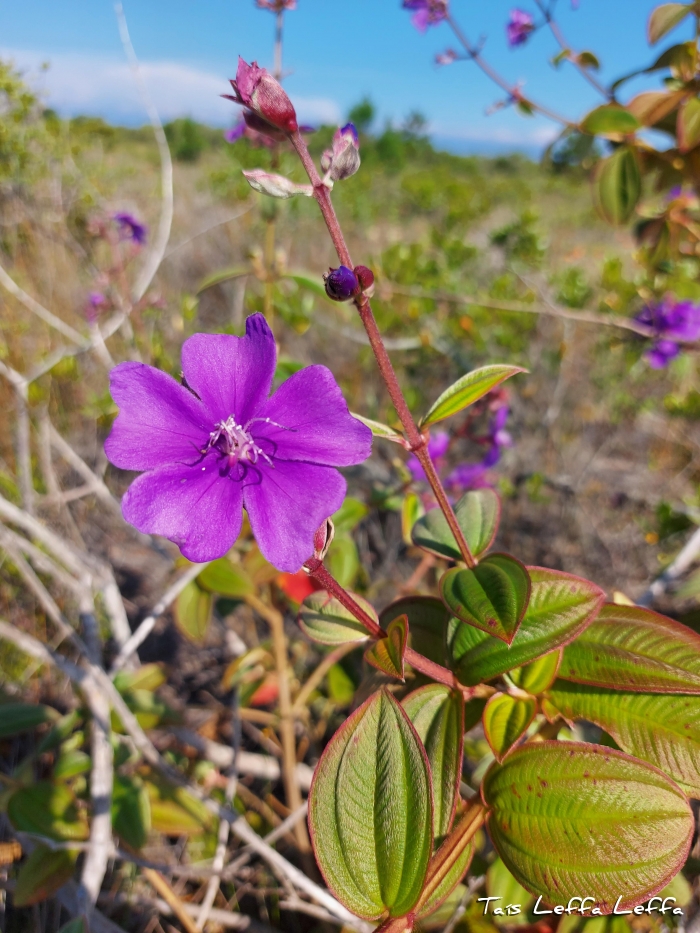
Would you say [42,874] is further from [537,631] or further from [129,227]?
[129,227]

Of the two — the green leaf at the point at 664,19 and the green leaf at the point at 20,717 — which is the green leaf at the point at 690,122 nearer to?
the green leaf at the point at 664,19

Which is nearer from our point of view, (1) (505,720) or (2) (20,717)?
(1) (505,720)

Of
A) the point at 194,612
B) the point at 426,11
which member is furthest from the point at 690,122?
the point at 194,612

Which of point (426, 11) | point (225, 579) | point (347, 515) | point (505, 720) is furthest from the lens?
point (426, 11)

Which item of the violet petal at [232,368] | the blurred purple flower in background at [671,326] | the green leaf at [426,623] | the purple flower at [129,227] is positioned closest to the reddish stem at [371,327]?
the violet petal at [232,368]

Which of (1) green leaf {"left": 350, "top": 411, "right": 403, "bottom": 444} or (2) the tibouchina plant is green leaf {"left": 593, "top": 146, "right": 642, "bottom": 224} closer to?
(2) the tibouchina plant

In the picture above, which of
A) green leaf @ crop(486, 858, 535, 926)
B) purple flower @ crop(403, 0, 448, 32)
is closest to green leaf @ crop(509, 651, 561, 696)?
green leaf @ crop(486, 858, 535, 926)

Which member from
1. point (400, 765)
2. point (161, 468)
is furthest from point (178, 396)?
point (400, 765)
